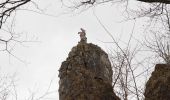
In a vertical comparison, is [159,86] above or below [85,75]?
below

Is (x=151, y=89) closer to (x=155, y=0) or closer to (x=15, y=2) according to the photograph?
(x=155, y=0)

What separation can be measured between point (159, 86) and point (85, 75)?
58.5 inches

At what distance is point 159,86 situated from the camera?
5078 millimetres

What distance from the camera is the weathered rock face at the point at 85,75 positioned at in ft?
18.9

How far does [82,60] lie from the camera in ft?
21.6

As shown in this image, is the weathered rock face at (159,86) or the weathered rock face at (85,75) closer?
the weathered rock face at (159,86)

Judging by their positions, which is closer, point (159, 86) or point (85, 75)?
point (159, 86)

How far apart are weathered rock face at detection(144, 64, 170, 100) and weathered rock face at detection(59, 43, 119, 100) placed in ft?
2.38

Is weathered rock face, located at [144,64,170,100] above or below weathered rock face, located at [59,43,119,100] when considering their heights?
below

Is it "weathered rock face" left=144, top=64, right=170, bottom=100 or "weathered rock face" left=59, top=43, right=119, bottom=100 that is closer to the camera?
"weathered rock face" left=144, top=64, right=170, bottom=100

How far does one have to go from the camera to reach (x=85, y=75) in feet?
20.1

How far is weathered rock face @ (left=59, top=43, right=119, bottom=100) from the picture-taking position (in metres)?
5.77

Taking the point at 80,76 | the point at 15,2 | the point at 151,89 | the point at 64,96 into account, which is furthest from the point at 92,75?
the point at 15,2

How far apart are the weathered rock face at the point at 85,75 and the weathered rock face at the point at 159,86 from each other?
2.38 ft
